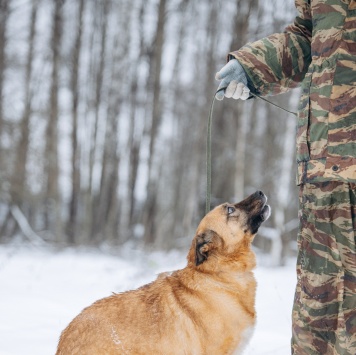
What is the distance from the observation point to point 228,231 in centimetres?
362

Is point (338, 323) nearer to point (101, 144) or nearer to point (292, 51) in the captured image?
point (292, 51)

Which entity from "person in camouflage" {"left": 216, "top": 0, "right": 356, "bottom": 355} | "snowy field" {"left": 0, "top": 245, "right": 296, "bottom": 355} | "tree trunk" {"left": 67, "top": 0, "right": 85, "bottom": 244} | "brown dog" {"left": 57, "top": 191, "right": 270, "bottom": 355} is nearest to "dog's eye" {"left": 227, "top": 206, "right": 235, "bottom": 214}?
"brown dog" {"left": 57, "top": 191, "right": 270, "bottom": 355}

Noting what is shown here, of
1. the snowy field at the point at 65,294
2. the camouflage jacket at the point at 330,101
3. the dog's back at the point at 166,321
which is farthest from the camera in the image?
the snowy field at the point at 65,294

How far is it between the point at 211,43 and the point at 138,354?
1390cm

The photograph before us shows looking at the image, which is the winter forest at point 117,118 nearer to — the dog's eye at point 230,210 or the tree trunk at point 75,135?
the tree trunk at point 75,135

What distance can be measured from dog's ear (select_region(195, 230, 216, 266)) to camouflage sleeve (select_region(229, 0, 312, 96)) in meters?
1.15

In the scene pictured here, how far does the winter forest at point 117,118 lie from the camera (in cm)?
1276

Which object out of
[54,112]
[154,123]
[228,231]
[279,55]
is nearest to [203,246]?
[228,231]

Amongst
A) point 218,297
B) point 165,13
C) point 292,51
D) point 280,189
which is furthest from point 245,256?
point 165,13

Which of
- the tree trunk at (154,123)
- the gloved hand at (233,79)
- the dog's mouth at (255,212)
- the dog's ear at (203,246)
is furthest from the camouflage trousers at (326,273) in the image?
the tree trunk at (154,123)

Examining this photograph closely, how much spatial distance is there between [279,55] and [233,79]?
1.14ft

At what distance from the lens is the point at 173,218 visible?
17641 mm

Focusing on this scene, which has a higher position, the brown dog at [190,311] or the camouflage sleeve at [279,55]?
the camouflage sleeve at [279,55]

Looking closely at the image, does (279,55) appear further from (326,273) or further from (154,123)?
(154,123)
